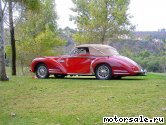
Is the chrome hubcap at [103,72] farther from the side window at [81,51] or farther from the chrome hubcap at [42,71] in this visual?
the chrome hubcap at [42,71]

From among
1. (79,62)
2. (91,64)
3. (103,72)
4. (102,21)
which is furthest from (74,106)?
(102,21)

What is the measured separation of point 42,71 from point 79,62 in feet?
5.95

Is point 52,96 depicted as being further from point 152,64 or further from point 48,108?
point 152,64

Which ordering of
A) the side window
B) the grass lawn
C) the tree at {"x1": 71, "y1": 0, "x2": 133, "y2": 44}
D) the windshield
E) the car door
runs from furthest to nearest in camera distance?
the tree at {"x1": 71, "y1": 0, "x2": 133, "y2": 44}
the side window
the car door
the windshield
the grass lawn

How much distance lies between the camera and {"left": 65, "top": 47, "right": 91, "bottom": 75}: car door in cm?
1403

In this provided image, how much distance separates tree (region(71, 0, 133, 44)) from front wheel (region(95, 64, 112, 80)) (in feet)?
45.3

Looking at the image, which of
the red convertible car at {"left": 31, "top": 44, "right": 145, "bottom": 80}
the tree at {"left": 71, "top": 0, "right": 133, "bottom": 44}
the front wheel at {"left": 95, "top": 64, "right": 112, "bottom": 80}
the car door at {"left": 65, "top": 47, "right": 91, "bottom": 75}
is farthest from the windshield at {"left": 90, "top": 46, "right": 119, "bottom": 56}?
the tree at {"left": 71, "top": 0, "right": 133, "bottom": 44}

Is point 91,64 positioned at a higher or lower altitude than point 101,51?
lower

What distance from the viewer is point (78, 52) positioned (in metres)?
14.2

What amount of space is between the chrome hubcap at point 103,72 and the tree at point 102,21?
1383 centimetres

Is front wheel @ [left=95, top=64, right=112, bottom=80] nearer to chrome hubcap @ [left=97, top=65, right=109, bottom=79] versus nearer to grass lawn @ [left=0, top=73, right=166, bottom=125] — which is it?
chrome hubcap @ [left=97, top=65, right=109, bottom=79]

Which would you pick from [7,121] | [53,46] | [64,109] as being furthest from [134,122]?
[53,46]

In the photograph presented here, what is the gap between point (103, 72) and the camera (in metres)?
13.6

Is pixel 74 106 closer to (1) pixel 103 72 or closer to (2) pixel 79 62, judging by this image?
(1) pixel 103 72
